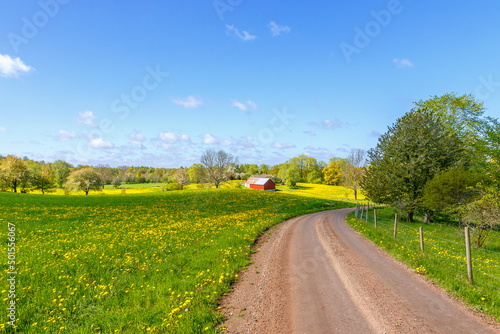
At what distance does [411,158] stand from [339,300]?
21.8 meters

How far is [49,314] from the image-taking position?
629cm

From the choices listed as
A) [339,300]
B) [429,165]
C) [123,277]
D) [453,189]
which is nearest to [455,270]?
[339,300]

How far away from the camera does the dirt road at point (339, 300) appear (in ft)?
18.7

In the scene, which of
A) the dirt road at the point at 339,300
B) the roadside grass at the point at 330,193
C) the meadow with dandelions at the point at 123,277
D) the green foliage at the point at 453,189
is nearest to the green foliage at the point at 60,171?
the roadside grass at the point at 330,193

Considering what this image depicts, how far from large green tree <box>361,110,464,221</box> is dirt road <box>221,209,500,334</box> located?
15.3m


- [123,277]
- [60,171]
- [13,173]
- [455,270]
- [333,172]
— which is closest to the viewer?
[123,277]

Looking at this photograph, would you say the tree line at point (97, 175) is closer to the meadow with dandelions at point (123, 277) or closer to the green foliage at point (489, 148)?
the green foliage at point (489, 148)

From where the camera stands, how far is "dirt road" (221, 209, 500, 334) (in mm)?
5695

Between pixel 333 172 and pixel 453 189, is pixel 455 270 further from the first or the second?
pixel 333 172

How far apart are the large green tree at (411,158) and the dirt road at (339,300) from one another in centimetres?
1527

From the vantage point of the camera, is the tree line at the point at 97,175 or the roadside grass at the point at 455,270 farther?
the tree line at the point at 97,175

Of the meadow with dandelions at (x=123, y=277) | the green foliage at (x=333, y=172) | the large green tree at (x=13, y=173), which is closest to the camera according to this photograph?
the meadow with dandelions at (x=123, y=277)

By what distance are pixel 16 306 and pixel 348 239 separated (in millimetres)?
17030

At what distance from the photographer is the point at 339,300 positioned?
694 cm
